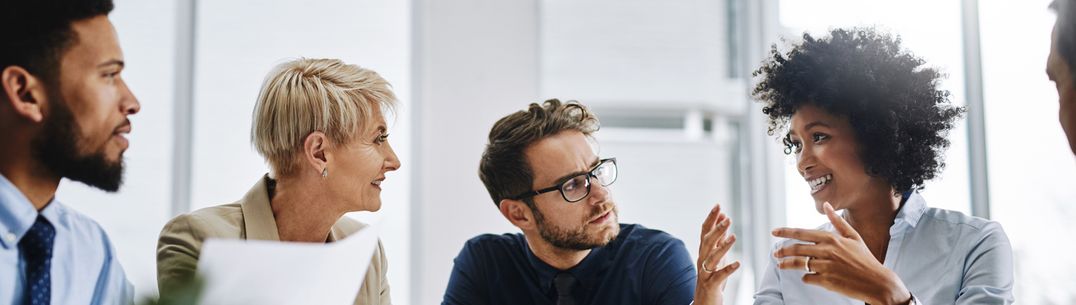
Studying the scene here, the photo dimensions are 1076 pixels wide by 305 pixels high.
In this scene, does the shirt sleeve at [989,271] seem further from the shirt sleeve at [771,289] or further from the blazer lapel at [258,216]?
the blazer lapel at [258,216]

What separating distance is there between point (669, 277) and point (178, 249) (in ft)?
3.52

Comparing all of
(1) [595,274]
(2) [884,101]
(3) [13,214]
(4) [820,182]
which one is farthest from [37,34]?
(2) [884,101]

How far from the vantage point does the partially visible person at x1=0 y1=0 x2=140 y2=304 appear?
1.08m

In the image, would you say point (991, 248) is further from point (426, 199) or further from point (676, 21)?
point (676, 21)

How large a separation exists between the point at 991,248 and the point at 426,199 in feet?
5.98

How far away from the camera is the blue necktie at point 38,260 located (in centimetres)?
112

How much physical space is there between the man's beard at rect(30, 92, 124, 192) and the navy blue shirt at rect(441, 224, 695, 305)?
3.57 ft

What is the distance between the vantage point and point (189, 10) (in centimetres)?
304

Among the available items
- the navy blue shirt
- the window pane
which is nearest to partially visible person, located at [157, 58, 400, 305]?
the navy blue shirt

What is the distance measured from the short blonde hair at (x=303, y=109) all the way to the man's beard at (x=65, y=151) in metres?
0.71

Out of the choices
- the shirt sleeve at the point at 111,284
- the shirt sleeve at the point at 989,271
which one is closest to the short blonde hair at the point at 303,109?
the shirt sleeve at the point at 111,284

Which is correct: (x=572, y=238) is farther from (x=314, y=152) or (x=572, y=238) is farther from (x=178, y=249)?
(x=178, y=249)

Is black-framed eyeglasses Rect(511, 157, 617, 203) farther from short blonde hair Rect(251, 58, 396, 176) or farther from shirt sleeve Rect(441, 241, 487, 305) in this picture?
short blonde hair Rect(251, 58, 396, 176)

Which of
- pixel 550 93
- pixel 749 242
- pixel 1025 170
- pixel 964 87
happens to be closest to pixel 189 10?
pixel 550 93
